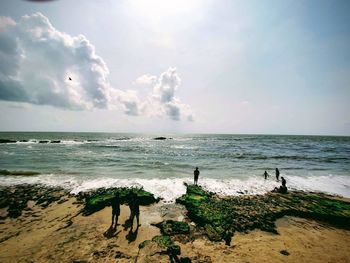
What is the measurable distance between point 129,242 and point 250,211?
7231 mm

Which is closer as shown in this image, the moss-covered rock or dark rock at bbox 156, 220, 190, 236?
the moss-covered rock

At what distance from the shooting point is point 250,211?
1155 centimetres

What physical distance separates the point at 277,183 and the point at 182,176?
31.9 feet

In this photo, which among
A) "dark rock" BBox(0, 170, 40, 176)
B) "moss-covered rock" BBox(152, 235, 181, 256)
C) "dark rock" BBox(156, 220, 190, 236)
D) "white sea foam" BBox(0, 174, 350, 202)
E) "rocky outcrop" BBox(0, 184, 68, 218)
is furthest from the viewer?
"dark rock" BBox(0, 170, 40, 176)

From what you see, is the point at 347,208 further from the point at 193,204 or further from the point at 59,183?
the point at 59,183

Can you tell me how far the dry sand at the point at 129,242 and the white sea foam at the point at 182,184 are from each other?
16.8 feet

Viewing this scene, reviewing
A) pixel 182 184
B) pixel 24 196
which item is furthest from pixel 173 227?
pixel 24 196

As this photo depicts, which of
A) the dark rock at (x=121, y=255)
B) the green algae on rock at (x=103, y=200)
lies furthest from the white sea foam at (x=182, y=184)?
the dark rock at (x=121, y=255)

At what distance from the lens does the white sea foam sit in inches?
643

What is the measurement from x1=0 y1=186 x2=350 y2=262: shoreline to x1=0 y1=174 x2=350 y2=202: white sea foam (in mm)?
4715

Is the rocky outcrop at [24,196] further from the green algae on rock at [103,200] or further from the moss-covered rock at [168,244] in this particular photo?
the moss-covered rock at [168,244]

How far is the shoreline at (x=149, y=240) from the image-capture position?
7.62 m

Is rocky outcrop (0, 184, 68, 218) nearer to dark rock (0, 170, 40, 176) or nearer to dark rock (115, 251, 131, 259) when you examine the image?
dark rock (0, 170, 40, 176)

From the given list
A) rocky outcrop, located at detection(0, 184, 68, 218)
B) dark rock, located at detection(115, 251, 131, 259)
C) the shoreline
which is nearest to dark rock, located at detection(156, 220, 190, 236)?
the shoreline
